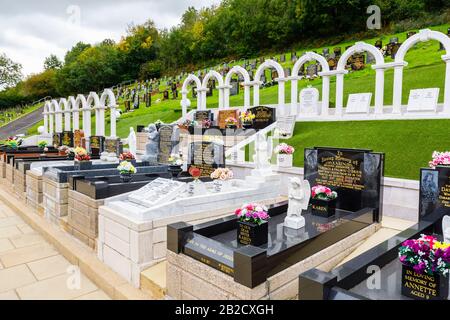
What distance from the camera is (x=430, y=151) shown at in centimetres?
805

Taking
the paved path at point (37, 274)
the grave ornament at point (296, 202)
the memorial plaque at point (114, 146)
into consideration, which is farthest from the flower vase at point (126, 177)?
the memorial plaque at point (114, 146)

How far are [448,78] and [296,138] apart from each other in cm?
520

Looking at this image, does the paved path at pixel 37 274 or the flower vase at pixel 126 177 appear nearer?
the paved path at pixel 37 274

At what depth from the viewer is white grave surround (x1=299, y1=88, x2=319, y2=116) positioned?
14031mm

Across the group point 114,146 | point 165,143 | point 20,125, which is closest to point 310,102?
point 165,143

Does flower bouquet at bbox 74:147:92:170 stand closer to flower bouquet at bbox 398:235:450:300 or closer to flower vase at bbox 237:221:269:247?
flower vase at bbox 237:221:269:247

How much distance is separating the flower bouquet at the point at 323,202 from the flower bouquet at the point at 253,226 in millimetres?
2029

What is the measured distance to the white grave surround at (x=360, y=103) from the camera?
12844mm

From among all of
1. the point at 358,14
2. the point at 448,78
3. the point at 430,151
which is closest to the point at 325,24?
the point at 358,14

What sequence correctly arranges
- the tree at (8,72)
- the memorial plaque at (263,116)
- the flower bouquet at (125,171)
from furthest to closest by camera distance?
the tree at (8,72) < the memorial plaque at (263,116) < the flower bouquet at (125,171)

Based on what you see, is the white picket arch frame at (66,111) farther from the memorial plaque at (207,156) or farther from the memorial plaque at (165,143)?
the memorial plaque at (207,156)
